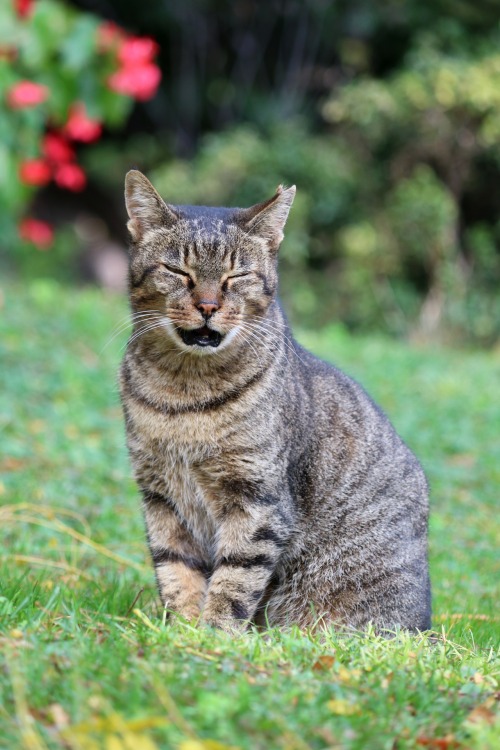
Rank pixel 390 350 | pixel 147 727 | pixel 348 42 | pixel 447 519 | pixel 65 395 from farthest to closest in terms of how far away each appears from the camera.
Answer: pixel 348 42 → pixel 390 350 → pixel 65 395 → pixel 447 519 → pixel 147 727

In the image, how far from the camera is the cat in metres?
3.35

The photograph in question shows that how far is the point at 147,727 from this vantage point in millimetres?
2041

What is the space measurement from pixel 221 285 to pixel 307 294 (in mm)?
9118

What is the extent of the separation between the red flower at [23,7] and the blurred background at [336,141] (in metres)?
0.52

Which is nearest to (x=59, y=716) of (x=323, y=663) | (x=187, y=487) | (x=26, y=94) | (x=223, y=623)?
(x=323, y=663)

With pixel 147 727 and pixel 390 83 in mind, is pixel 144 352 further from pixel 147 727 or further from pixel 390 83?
pixel 390 83

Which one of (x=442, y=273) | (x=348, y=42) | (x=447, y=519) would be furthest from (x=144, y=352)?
(x=348, y=42)

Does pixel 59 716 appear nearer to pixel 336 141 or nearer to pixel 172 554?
pixel 172 554

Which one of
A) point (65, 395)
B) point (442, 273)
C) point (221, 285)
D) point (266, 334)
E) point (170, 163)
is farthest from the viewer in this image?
point (170, 163)

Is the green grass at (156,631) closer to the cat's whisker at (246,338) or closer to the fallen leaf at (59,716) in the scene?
the fallen leaf at (59,716)

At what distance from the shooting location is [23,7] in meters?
8.39

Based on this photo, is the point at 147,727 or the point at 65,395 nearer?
the point at 147,727

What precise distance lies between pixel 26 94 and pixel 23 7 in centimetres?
86

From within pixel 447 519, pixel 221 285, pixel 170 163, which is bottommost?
pixel 447 519
